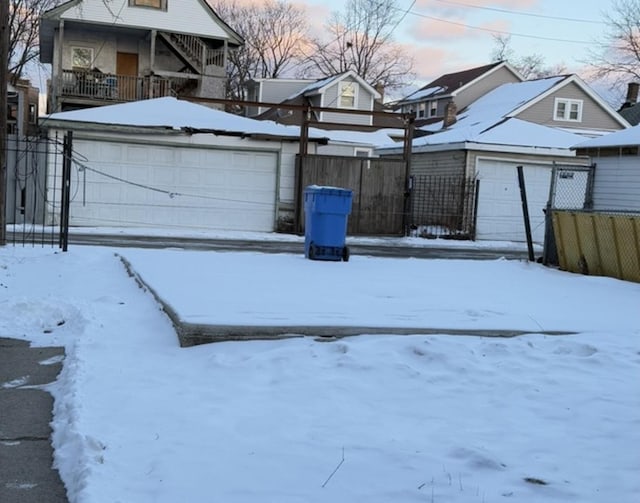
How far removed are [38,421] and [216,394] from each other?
1.17 m

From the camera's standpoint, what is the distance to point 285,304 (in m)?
7.94

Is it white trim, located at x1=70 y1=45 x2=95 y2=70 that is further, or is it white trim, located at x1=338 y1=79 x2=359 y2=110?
white trim, located at x1=338 y1=79 x2=359 y2=110

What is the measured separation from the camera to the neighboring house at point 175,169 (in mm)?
20078

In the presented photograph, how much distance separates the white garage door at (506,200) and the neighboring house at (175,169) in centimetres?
620

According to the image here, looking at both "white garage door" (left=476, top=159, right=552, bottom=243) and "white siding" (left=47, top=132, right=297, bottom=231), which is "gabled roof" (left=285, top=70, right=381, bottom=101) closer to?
"white garage door" (left=476, top=159, right=552, bottom=243)

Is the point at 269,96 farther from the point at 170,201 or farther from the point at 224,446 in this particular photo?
the point at 224,446

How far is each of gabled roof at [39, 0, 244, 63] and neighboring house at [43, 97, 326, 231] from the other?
34.8ft

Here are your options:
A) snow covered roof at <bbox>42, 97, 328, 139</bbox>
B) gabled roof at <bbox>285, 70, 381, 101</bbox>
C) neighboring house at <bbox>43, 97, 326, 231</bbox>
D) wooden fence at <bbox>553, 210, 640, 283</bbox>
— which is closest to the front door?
snow covered roof at <bbox>42, 97, 328, 139</bbox>

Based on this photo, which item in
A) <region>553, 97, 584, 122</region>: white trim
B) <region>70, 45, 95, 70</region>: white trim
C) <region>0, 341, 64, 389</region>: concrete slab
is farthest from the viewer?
<region>553, 97, 584, 122</region>: white trim

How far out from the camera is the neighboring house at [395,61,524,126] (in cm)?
3853

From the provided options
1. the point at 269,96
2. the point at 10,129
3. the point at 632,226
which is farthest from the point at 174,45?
the point at 632,226

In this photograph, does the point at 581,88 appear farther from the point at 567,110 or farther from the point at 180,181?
the point at 180,181

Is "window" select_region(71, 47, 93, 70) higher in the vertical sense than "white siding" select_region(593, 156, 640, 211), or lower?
higher

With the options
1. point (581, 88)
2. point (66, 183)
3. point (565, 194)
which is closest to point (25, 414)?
point (66, 183)
